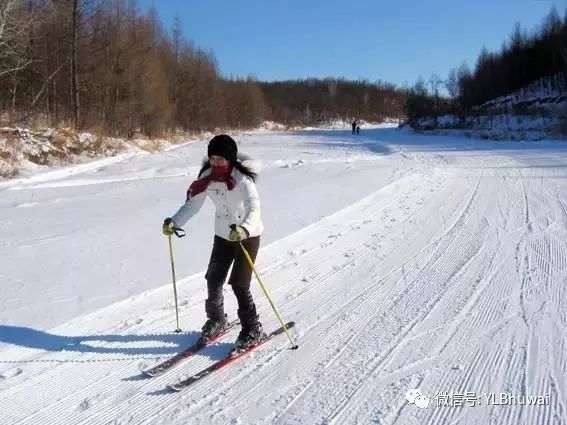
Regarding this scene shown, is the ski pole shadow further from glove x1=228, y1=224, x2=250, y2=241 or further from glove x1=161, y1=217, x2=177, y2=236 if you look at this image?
glove x1=228, y1=224, x2=250, y2=241

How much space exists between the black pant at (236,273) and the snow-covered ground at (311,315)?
1.10ft

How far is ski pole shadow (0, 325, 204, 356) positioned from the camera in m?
3.86

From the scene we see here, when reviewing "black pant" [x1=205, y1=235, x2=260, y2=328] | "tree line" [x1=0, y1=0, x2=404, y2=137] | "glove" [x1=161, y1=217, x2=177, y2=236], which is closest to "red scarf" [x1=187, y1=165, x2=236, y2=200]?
"glove" [x1=161, y1=217, x2=177, y2=236]

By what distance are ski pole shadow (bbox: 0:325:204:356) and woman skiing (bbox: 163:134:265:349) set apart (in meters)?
0.30

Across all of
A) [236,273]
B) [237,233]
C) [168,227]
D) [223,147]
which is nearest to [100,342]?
[168,227]

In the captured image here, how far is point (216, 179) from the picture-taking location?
3750mm

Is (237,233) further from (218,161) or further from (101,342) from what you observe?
(101,342)

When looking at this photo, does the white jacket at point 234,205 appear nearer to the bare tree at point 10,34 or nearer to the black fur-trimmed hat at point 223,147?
the black fur-trimmed hat at point 223,147

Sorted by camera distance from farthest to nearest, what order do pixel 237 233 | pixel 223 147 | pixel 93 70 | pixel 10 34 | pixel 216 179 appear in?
1. pixel 93 70
2. pixel 10 34
3. pixel 216 179
4. pixel 223 147
5. pixel 237 233

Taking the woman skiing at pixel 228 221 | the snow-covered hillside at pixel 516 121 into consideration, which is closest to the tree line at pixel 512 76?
the snow-covered hillside at pixel 516 121

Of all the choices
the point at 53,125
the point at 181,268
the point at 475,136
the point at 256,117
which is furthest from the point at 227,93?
the point at 181,268

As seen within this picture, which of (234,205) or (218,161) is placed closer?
(218,161)

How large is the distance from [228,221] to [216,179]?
14.0 inches

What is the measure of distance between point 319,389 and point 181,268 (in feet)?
9.32
